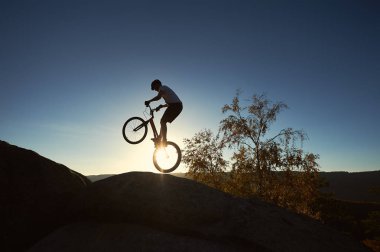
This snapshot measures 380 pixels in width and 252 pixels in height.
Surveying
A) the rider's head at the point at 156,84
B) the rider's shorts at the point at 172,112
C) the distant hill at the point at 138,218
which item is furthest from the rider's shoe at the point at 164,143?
the distant hill at the point at 138,218

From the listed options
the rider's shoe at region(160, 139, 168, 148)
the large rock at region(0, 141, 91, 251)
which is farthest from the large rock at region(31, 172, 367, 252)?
the rider's shoe at region(160, 139, 168, 148)

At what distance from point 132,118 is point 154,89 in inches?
95.0

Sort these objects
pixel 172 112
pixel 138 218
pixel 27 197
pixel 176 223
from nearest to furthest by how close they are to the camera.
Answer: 1. pixel 176 223
2. pixel 138 218
3. pixel 27 197
4. pixel 172 112

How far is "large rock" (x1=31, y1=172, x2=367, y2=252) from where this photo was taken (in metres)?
6.89

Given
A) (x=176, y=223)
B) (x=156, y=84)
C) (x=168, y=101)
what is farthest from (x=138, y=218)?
(x=156, y=84)

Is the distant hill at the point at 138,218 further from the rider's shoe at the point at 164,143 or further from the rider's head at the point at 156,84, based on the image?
the rider's head at the point at 156,84

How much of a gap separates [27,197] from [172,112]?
5899 mm

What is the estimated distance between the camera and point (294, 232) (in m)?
7.24

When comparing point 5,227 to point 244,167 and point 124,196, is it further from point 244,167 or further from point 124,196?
point 244,167

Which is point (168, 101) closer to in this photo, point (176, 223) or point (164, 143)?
point (164, 143)

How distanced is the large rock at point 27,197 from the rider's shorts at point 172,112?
13.8ft

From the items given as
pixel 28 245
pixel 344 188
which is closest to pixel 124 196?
pixel 28 245

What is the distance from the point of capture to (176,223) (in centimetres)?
742

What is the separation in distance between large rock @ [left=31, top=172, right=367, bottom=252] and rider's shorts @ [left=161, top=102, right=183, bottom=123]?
126 inches
